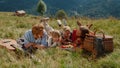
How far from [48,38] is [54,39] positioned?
47cm

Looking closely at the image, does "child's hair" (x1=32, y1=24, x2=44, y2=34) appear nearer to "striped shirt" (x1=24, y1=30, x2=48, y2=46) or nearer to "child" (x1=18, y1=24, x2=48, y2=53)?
"child" (x1=18, y1=24, x2=48, y2=53)

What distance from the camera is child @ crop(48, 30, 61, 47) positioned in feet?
34.2

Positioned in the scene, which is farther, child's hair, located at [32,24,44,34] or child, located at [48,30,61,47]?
child, located at [48,30,61,47]

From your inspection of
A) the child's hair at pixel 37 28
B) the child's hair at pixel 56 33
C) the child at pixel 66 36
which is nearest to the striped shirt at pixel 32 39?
the child's hair at pixel 37 28

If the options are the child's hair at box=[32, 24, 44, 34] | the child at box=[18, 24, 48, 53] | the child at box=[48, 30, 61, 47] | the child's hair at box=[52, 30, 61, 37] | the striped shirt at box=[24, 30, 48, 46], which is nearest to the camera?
the child's hair at box=[32, 24, 44, 34]

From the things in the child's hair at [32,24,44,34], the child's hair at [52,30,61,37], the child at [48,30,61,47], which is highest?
the child's hair at [32,24,44,34]

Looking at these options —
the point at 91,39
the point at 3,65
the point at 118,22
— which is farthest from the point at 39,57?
the point at 118,22

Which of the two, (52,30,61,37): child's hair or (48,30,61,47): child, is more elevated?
(52,30,61,37): child's hair

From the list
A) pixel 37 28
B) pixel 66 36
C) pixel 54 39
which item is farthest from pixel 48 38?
pixel 66 36

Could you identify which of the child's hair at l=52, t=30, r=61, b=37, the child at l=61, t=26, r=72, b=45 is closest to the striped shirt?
the child's hair at l=52, t=30, r=61, b=37

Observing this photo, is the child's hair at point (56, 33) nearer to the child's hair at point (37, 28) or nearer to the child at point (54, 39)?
the child at point (54, 39)

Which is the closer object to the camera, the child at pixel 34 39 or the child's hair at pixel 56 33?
the child at pixel 34 39

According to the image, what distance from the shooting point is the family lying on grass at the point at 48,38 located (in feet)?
31.6

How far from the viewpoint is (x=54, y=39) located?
10828mm
